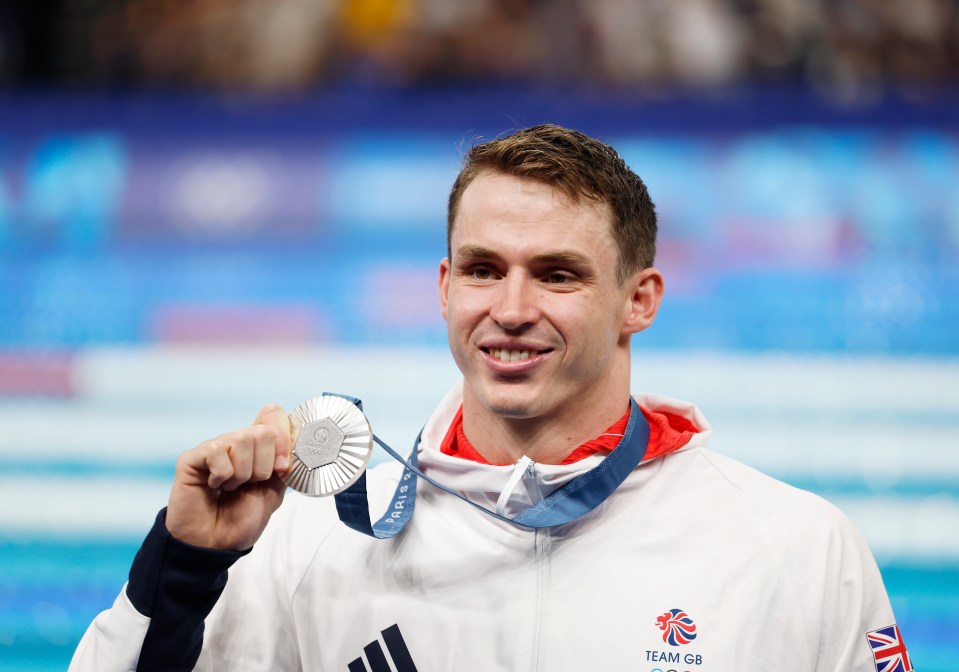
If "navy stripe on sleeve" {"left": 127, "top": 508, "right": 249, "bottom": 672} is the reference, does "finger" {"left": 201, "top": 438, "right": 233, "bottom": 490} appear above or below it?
above

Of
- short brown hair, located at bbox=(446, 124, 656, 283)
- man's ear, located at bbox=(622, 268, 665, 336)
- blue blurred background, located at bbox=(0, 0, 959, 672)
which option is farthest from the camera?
blue blurred background, located at bbox=(0, 0, 959, 672)

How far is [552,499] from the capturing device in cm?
200

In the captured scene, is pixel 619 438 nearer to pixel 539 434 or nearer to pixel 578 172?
pixel 539 434

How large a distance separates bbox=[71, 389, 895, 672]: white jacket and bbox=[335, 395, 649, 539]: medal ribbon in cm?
3

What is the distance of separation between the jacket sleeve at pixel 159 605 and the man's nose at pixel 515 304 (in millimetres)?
645

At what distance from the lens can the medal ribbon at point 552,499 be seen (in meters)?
1.96

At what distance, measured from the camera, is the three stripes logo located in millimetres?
1977

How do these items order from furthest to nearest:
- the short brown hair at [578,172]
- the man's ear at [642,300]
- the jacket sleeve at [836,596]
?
the man's ear at [642,300], the short brown hair at [578,172], the jacket sleeve at [836,596]

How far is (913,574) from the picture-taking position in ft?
12.1

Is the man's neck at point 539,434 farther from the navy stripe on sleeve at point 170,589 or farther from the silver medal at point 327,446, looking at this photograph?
the navy stripe on sleeve at point 170,589

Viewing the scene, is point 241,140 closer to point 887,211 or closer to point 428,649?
point 887,211

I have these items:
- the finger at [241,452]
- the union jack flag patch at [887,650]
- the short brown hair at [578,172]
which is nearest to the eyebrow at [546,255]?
the short brown hair at [578,172]

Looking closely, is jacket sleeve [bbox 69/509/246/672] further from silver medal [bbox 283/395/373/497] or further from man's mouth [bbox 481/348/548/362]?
man's mouth [bbox 481/348/548/362]

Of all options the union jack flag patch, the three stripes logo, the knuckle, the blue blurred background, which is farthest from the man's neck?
the blue blurred background
